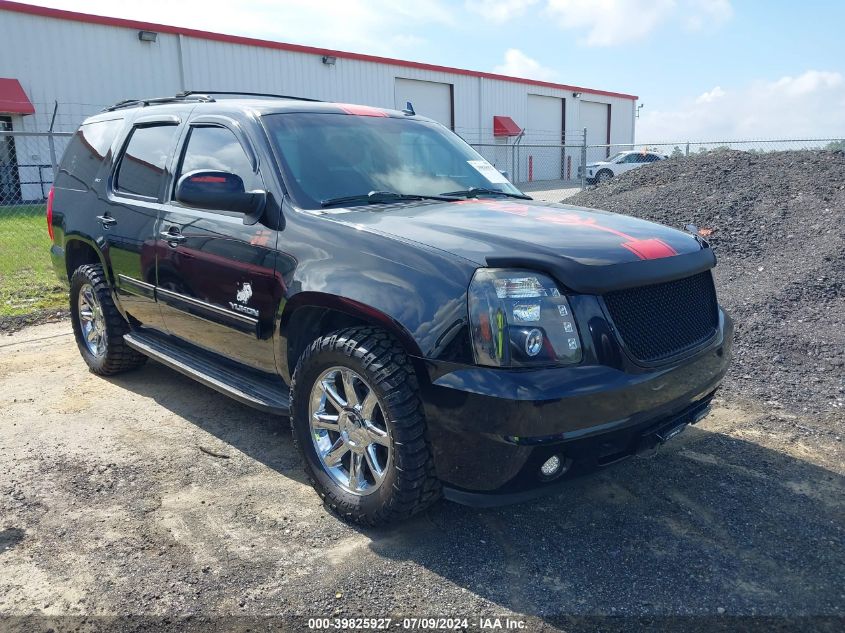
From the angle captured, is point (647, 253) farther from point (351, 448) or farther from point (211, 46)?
point (211, 46)

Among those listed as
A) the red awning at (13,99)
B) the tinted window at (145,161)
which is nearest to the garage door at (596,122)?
the red awning at (13,99)

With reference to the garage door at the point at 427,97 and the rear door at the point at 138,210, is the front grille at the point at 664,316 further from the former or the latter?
the garage door at the point at 427,97

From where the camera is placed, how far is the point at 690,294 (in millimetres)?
3318

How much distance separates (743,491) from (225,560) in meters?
2.52

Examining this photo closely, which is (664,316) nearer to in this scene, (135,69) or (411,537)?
(411,537)

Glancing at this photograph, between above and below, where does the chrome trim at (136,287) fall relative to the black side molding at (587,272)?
below

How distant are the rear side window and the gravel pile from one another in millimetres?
4791

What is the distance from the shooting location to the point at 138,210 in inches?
179

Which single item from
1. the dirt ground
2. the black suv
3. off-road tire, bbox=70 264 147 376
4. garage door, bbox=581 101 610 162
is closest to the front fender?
the black suv

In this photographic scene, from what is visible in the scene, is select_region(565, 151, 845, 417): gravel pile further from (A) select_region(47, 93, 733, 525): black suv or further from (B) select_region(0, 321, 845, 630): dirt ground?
(A) select_region(47, 93, 733, 525): black suv

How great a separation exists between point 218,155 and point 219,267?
711 mm

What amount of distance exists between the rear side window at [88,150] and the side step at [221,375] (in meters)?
1.39

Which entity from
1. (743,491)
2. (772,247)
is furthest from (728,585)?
(772,247)

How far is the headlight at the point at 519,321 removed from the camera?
8.71 feet
